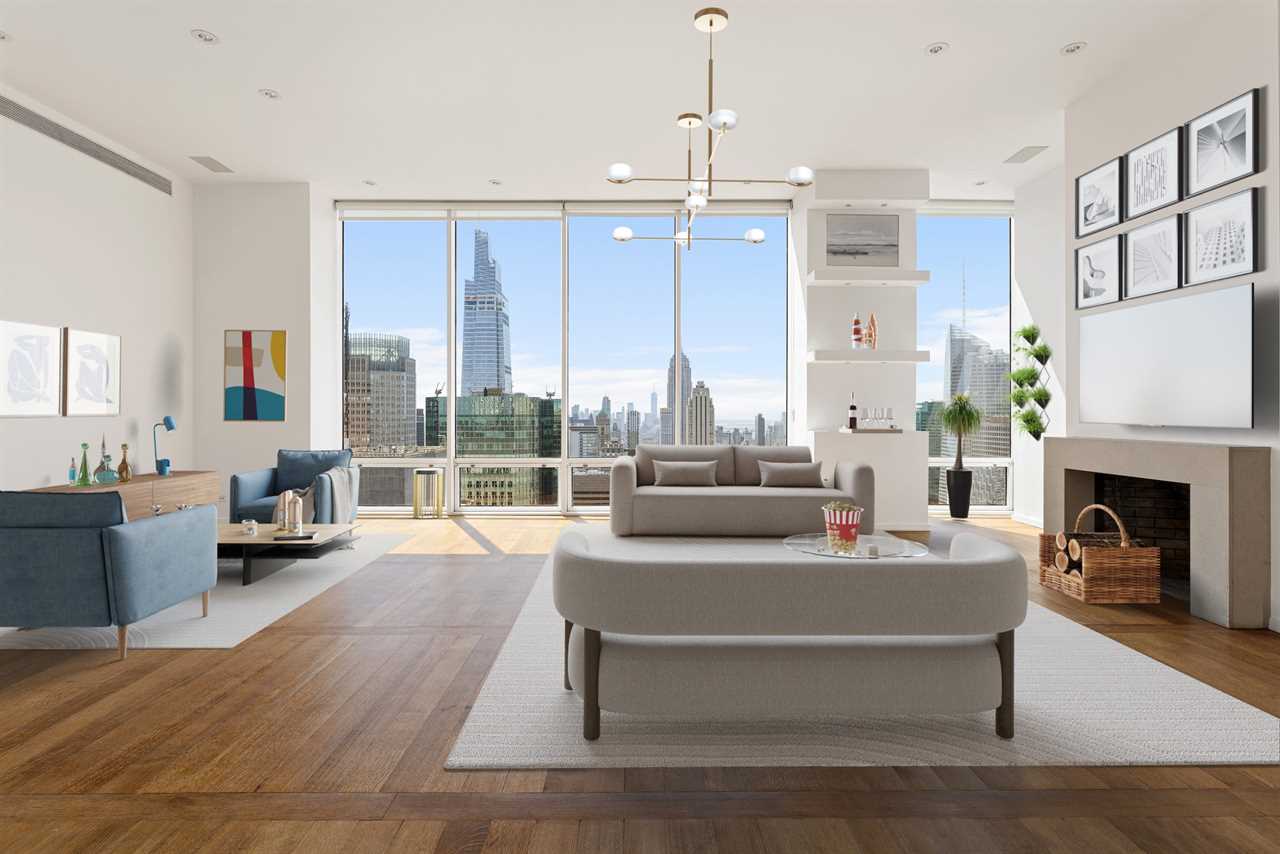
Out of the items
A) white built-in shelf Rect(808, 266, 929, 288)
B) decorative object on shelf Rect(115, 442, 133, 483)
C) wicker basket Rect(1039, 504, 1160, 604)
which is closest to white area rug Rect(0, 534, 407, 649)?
decorative object on shelf Rect(115, 442, 133, 483)

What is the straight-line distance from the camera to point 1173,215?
4117mm

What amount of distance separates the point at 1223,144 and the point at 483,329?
6.22 metres

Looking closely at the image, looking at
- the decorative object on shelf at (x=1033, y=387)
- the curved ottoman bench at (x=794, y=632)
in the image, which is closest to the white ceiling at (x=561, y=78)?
the decorative object on shelf at (x=1033, y=387)

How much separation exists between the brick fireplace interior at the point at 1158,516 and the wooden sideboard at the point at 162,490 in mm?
6579

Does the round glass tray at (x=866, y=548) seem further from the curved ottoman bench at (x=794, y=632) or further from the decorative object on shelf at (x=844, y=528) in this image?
the curved ottoman bench at (x=794, y=632)

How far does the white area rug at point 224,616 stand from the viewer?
10.9ft

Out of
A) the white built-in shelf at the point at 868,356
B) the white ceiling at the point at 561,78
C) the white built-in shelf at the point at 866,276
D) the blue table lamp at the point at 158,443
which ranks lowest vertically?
the blue table lamp at the point at 158,443

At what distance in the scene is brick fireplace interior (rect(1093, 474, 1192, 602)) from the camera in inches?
177

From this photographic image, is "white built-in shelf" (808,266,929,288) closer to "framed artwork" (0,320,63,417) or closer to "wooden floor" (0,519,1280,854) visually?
"wooden floor" (0,519,1280,854)

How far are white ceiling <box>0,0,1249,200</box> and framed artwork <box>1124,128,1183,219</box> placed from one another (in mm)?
541

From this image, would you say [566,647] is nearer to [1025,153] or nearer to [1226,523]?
[1226,523]

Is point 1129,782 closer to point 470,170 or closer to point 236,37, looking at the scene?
point 236,37

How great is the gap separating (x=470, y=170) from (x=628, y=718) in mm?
5560

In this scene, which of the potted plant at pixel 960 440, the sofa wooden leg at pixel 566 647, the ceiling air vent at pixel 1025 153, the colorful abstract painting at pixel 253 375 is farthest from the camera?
the potted plant at pixel 960 440
